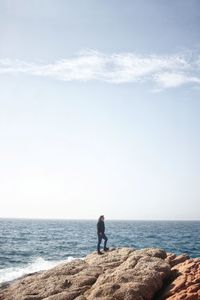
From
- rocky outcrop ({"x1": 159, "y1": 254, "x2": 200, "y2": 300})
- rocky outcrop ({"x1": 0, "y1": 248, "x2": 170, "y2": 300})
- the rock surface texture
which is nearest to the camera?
rocky outcrop ({"x1": 159, "y1": 254, "x2": 200, "y2": 300})

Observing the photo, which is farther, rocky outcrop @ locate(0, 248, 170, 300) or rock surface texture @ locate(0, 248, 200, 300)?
rocky outcrop @ locate(0, 248, 170, 300)

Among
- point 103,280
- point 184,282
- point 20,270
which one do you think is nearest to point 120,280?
point 103,280

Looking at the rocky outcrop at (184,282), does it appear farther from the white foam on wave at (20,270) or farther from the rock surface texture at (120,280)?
the white foam on wave at (20,270)

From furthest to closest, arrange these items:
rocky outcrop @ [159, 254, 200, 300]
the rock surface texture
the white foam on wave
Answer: the white foam on wave → the rock surface texture → rocky outcrop @ [159, 254, 200, 300]

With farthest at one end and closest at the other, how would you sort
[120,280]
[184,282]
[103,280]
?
[103,280] < [120,280] < [184,282]

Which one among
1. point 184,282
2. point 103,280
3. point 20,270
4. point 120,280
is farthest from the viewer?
point 20,270

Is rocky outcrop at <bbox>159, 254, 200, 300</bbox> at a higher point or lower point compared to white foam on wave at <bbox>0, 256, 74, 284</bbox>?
higher

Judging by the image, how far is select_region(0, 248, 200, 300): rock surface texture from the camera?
13.6 meters

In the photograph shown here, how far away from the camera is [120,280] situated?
1434 centimetres

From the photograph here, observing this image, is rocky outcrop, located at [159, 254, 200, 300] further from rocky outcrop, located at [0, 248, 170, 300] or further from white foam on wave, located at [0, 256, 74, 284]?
white foam on wave, located at [0, 256, 74, 284]

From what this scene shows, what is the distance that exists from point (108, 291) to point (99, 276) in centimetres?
212

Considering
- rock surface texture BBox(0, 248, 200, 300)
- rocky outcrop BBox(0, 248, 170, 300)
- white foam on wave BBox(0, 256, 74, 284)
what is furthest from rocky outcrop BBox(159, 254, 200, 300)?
white foam on wave BBox(0, 256, 74, 284)

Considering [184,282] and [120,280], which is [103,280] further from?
[184,282]

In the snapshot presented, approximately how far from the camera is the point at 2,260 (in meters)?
33.9
